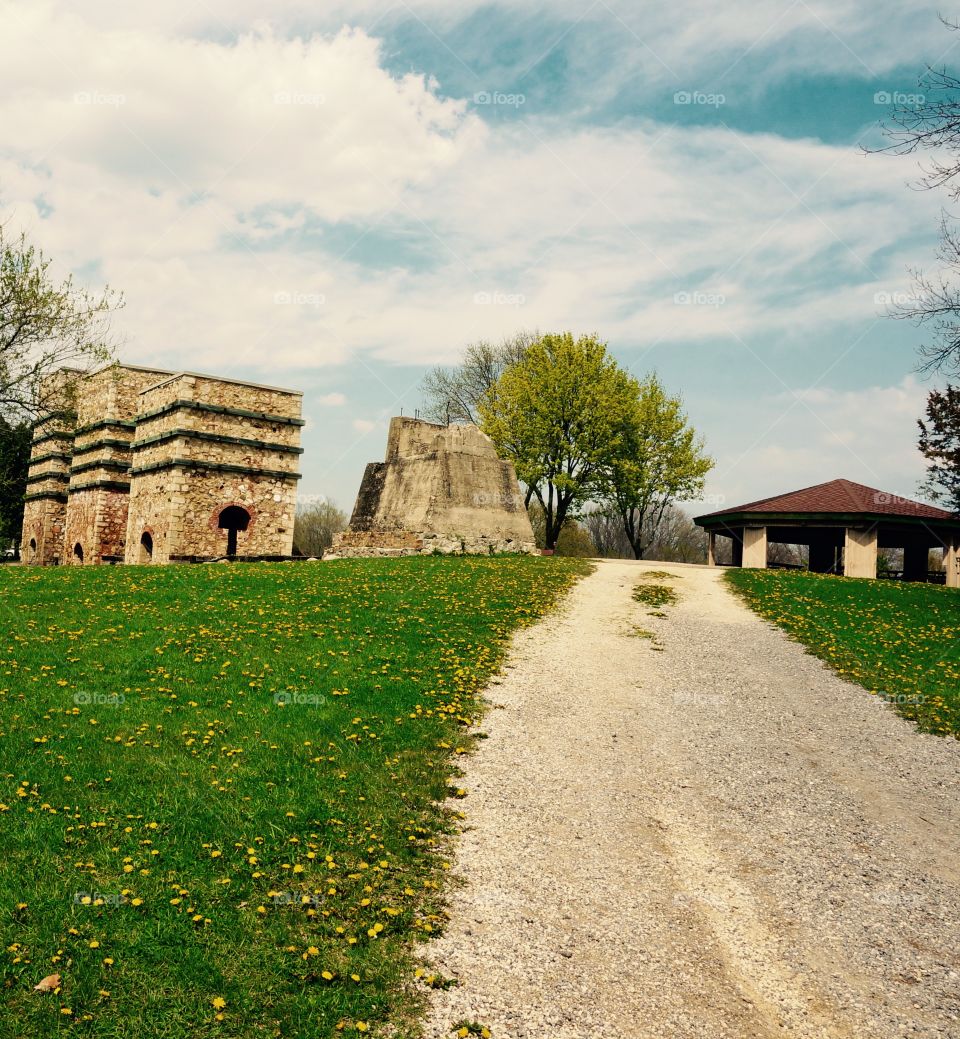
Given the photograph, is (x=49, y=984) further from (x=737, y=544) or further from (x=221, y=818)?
(x=737, y=544)

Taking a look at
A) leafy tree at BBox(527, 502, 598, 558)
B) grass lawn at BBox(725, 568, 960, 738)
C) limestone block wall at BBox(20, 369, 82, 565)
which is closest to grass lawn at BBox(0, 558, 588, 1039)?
grass lawn at BBox(725, 568, 960, 738)

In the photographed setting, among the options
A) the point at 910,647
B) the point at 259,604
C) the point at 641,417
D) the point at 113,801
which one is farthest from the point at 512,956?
the point at 641,417

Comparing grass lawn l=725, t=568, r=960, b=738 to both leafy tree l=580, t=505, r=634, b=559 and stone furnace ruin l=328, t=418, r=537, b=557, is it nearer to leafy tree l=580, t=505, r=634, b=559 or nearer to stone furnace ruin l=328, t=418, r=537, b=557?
stone furnace ruin l=328, t=418, r=537, b=557

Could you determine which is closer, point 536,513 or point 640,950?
point 640,950

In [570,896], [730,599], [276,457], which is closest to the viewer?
[570,896]

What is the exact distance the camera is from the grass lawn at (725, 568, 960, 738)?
1412 centimetres

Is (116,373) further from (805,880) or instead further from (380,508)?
(805,880)

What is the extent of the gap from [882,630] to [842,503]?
820 inches

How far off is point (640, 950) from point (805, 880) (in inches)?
88.5

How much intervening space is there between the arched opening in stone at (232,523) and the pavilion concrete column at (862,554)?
1182 inches

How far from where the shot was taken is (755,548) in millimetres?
40438

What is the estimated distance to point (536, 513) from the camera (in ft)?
215

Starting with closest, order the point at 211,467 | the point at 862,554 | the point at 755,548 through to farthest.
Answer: the point at 211,467 → the point at 862,554 → the point at 755,548

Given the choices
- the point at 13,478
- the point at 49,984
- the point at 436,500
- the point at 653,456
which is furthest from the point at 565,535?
the point at 49,984
